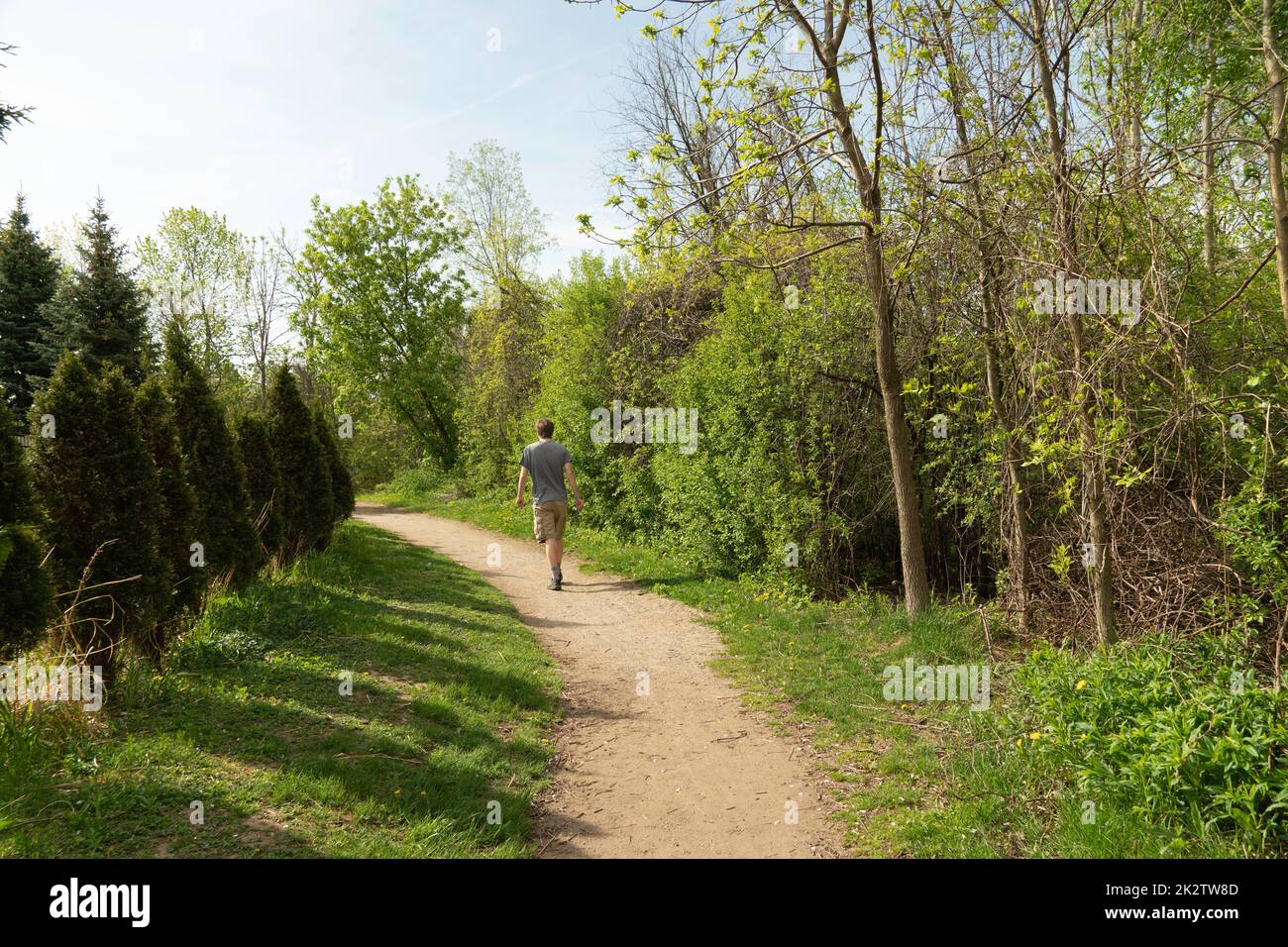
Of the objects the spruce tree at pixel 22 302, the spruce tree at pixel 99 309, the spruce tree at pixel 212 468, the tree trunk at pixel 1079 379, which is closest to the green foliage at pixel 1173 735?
the tree trunk at pixel 1079 379

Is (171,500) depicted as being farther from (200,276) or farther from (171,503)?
(200,276)

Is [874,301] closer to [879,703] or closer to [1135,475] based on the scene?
[1135,475]

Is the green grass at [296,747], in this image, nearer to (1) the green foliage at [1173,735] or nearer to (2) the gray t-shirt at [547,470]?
(2) the gray t-shirt at [547,470]

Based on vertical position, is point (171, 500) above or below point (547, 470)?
below

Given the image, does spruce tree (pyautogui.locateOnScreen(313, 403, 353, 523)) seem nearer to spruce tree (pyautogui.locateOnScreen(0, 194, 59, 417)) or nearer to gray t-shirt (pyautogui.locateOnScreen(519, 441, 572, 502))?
gray t-shirt (pyautogui.locateOnScreen(519, 441, 572, 502))

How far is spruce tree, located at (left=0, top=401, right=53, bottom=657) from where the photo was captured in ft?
13.6

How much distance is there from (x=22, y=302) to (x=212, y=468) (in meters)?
21.3

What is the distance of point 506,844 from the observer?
3729 millimetres

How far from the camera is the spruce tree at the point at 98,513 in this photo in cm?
495

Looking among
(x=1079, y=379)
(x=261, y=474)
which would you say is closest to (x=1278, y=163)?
(x=1079, y=379)

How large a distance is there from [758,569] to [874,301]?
3.84m

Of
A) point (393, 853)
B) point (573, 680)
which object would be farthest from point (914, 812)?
point (573, 680)

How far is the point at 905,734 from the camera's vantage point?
507 cm
